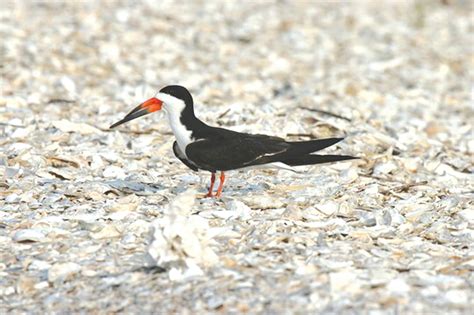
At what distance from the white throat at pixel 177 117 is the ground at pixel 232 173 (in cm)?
39

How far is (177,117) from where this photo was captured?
6129 millimetres

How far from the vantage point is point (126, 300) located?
172 inches

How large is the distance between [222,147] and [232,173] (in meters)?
1.06

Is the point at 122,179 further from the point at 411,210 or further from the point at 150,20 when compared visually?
the point at 150,20

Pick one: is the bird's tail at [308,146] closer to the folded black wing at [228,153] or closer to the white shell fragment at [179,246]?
the folded black wing at [228,153]

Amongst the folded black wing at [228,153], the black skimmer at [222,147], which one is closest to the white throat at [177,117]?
the black skimmer at [222,147]

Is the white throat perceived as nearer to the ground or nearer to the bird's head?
the bird's head

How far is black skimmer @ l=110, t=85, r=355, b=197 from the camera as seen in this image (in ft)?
19.5

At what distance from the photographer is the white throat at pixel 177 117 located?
20.0ft

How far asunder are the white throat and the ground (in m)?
0.39

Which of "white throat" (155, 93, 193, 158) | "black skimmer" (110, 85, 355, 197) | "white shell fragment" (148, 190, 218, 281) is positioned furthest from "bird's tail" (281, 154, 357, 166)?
"white shell fragment" (148, 190, 218, 281)

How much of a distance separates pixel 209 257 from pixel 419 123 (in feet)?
17.7

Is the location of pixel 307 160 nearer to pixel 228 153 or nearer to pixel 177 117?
pixel 228 153

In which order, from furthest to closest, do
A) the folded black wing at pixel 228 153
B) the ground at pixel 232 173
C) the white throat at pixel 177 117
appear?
the white throat at pixel 177 117 < the folded black wing at pixel 228 153 < the ground at pixel 232 173
